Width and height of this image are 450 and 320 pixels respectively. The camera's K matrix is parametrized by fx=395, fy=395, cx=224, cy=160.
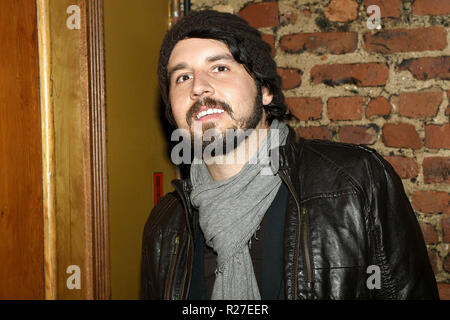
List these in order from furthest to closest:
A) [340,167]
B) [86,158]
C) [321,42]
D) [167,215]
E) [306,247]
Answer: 1. [321,42]
2. [167,215]
3. [86,158]
4. [340,167]
5. [306,247]

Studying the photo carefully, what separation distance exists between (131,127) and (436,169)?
1.21 metres

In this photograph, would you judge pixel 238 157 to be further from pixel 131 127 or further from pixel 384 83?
pixel 384 83

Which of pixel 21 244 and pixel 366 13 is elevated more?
pixel 366 13

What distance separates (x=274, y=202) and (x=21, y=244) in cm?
79

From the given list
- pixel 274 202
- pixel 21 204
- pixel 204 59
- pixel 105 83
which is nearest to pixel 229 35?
pixel 204 59

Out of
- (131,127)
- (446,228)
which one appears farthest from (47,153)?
(446,228)

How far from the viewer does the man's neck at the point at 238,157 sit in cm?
135

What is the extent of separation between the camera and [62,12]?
1.30 m

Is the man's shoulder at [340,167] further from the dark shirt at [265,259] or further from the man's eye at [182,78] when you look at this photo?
the man's eye at [182,78]

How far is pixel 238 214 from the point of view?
1.23 meters

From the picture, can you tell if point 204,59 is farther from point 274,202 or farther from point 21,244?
point 21,244

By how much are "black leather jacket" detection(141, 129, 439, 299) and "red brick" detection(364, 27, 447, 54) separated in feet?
1.78

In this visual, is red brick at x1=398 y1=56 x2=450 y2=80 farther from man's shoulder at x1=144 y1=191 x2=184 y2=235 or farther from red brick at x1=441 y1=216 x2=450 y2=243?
man's shoulder at x1=144 y1=191 x2=184 y2=235

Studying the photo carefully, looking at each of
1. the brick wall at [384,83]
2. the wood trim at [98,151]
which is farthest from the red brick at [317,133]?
the wood trim at [98,151]
